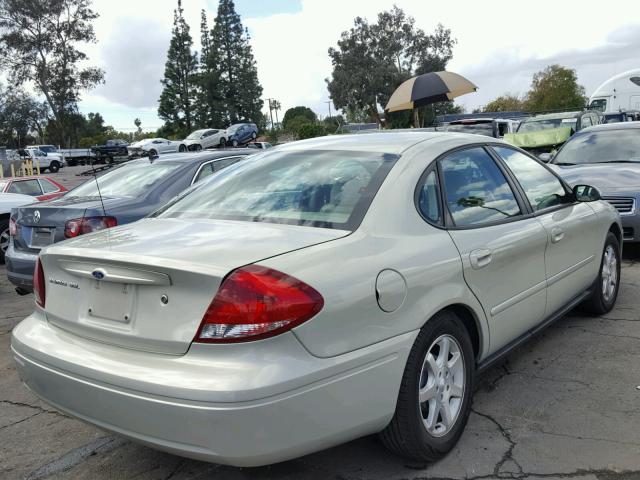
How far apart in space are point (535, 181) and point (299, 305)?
2469mm

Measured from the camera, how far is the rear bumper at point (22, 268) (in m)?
5.34

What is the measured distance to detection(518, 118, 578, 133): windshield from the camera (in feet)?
51.3

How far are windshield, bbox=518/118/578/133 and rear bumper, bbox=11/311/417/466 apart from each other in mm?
14840

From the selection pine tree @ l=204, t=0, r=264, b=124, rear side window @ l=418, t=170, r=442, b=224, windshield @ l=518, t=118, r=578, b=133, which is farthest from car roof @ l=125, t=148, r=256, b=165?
pine tree @ l=204, t=0, r=264, b=124

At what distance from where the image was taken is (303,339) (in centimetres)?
220

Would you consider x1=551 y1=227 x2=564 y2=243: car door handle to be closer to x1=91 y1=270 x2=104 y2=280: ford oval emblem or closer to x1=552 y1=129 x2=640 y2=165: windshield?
x1=91 y1=270 x2=104 y2=280: ford oval emblem

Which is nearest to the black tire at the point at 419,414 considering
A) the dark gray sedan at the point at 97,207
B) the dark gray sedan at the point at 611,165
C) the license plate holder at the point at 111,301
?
the license plate holder at the point at 111,301

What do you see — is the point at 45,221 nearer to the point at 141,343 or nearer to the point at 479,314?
the point at 141,343

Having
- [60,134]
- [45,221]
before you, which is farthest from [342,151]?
[60,134]

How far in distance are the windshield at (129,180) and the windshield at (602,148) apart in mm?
5230

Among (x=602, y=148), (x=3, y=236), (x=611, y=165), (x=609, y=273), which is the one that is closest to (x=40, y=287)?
(x=609, y=273)

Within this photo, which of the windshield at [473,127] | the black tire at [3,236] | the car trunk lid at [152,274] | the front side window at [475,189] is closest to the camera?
the car trunk lid at [152,274]

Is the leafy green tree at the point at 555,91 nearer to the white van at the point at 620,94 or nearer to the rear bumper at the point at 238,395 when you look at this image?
the white van at the point at 620,94

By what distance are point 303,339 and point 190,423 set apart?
50 cm
